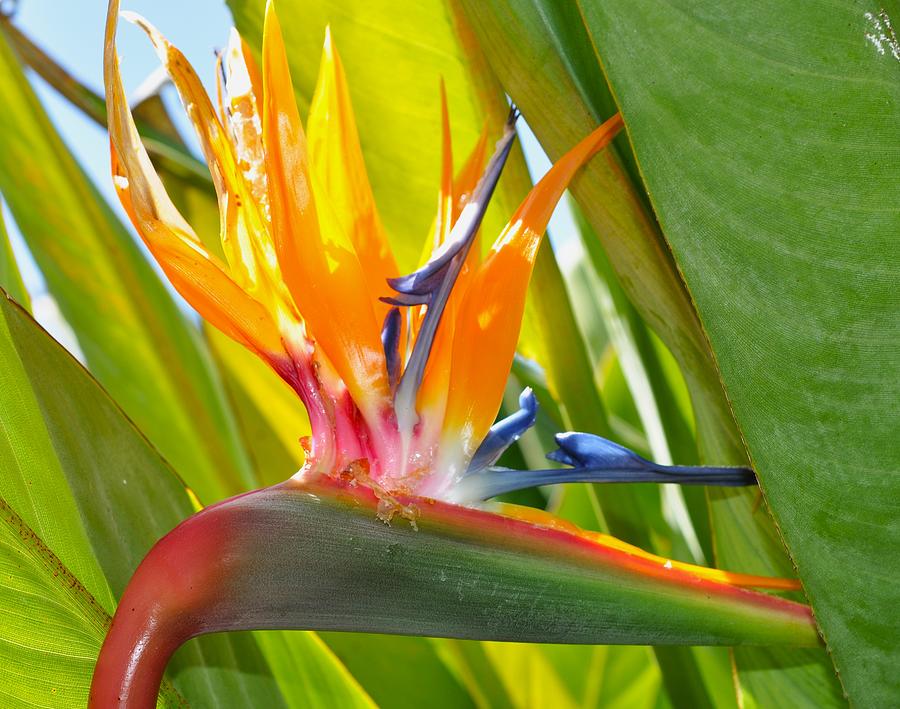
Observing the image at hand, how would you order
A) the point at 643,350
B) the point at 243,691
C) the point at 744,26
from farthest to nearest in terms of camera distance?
the point at 643,350, the point at 243,691, the point at 744,26

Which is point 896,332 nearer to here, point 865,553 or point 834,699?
point 865,553

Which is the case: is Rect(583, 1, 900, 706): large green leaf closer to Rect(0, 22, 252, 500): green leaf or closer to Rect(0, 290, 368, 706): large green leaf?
Rect(0, 290, 368, 706): large green leaf

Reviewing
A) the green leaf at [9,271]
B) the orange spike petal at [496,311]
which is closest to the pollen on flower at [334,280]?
the orange spike petal at [496,311]

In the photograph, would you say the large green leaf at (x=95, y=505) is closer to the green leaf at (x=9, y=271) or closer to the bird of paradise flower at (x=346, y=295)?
the bird of paradise flower at (x=346, y=295)

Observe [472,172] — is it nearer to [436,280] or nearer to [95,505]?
[436,280]

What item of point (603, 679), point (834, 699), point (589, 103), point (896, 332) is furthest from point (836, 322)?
point (603, 679)

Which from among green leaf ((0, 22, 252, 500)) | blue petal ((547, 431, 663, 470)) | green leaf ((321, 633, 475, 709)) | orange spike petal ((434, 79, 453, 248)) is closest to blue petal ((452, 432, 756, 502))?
blue petal ((547, 431, 663, 470))

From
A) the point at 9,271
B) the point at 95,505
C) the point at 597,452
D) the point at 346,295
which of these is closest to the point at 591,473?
the point at 597,452
